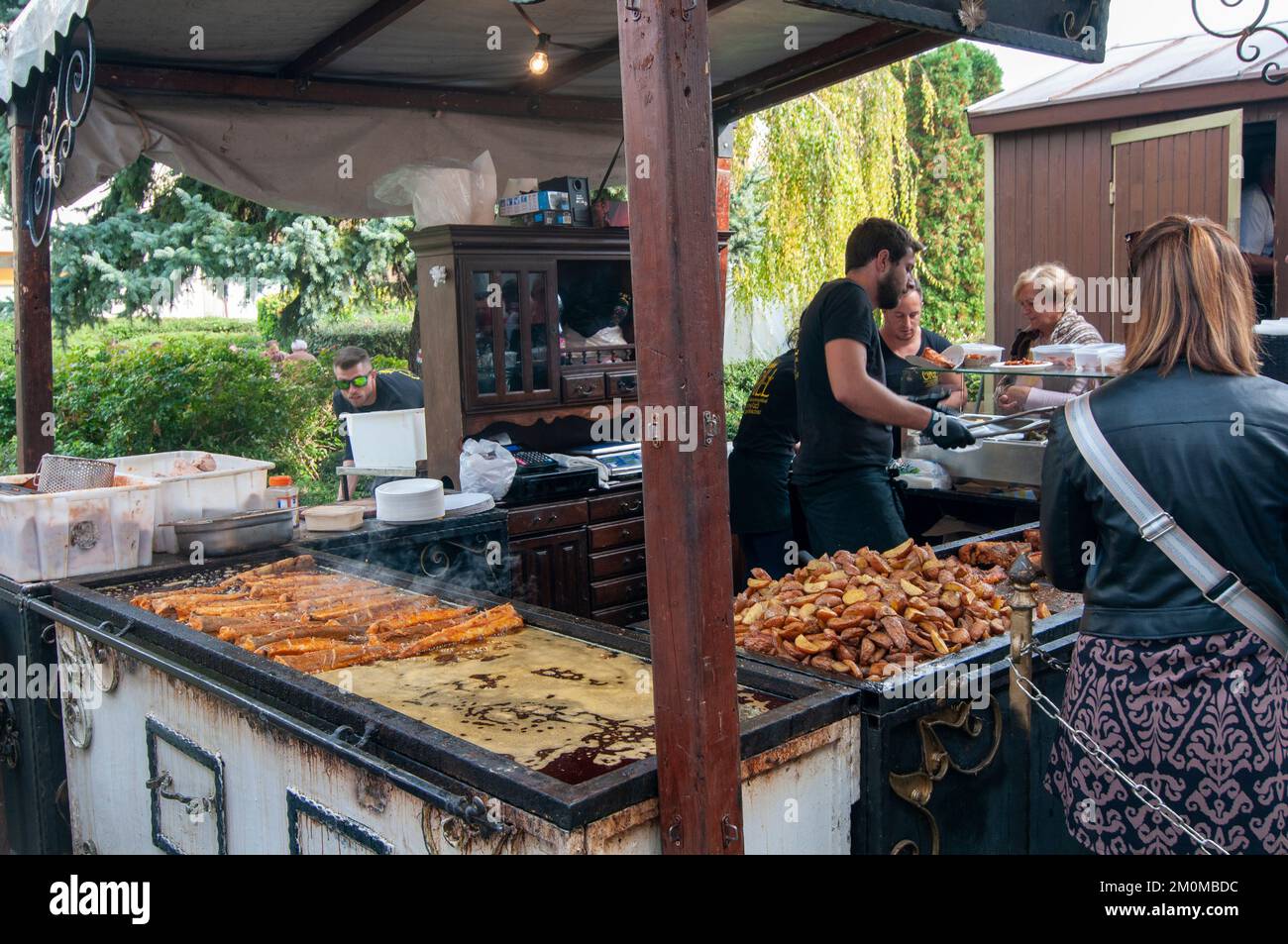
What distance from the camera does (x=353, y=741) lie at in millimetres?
2709

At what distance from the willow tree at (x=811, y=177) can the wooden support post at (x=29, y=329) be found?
10163mm

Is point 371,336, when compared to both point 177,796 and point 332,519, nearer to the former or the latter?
point 332,519

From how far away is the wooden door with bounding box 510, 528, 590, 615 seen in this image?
6715 mm

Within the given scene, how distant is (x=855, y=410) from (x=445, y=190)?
3.14 m

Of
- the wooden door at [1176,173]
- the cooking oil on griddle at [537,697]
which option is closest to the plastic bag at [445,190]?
the cooking oil on griddle at [537,697]

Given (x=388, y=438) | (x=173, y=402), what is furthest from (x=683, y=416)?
(x=173, y=402)

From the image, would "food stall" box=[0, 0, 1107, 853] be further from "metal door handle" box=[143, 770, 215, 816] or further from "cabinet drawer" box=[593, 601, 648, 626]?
"cabinet drawer" box=[593, 601, 648, 626]

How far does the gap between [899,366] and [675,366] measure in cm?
415

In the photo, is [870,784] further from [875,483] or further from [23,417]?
[23,417]

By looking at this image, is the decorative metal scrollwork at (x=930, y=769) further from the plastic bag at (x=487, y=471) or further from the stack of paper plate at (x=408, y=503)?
the plastic bag at (x=487, y=471)

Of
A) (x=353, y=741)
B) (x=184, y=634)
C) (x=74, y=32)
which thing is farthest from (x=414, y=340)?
(x=353, y=741)

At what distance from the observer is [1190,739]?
2.54 metres

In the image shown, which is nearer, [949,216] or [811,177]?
[811,177]

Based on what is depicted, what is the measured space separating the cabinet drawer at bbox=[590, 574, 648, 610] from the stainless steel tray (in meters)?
2.63
